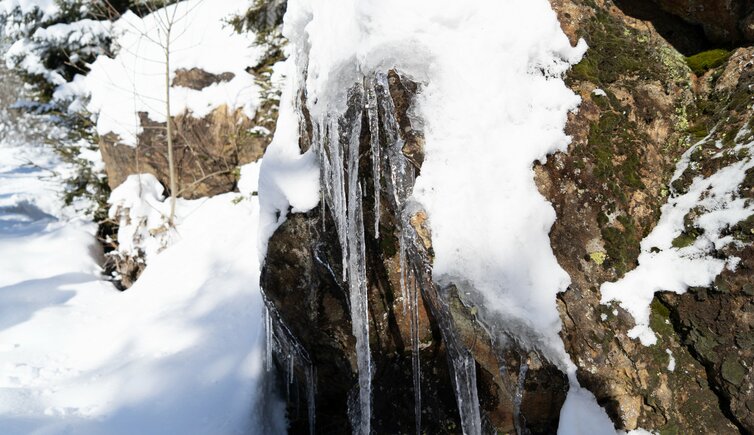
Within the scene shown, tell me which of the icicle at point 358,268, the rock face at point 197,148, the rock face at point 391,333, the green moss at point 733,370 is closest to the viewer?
the green moss at point 733,370

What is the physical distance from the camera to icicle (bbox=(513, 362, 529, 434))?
2.28m

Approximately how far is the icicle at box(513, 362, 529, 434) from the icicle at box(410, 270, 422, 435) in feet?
1.89

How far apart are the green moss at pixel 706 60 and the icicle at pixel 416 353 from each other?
2130 mm

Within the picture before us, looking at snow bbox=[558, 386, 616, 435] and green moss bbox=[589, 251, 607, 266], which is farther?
green moss bbox=[589, 251, 607, 266]

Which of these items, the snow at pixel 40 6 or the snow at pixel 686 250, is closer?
the snow at pixel 686 250

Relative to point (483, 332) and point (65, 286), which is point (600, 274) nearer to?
point (483, 332)

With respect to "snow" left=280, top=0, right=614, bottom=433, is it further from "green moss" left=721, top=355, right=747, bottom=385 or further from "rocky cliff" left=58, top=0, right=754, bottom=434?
"green moss" left=721, top=355, right=747, bottom=385

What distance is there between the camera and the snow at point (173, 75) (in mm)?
7145

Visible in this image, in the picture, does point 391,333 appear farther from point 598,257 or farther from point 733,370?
point 733,370

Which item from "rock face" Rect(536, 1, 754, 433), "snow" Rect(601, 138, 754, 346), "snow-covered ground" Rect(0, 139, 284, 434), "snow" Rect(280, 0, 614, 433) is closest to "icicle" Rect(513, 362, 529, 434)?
"snow" Rect(280, 0, 614, 433)

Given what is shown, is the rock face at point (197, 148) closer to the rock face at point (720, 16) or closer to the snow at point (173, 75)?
the snow at point (173, 75)

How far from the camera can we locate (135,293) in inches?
223

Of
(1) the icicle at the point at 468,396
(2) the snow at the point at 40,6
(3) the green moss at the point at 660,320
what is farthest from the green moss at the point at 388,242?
(2) the snow at the point at 40,6

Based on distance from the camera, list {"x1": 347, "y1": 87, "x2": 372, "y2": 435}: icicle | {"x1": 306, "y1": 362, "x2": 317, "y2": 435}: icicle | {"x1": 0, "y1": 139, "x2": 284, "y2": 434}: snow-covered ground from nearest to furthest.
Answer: {"x1": 347, "y1": 87, "x2": 372, "y2": 435}: icicle
{"x1": 306, "y1": 362, "x2": 317, "y2": 435}: icicle
{"x1": 0, "y1": 139, "x2": 284, "y2": 434}: snow-covered ground
